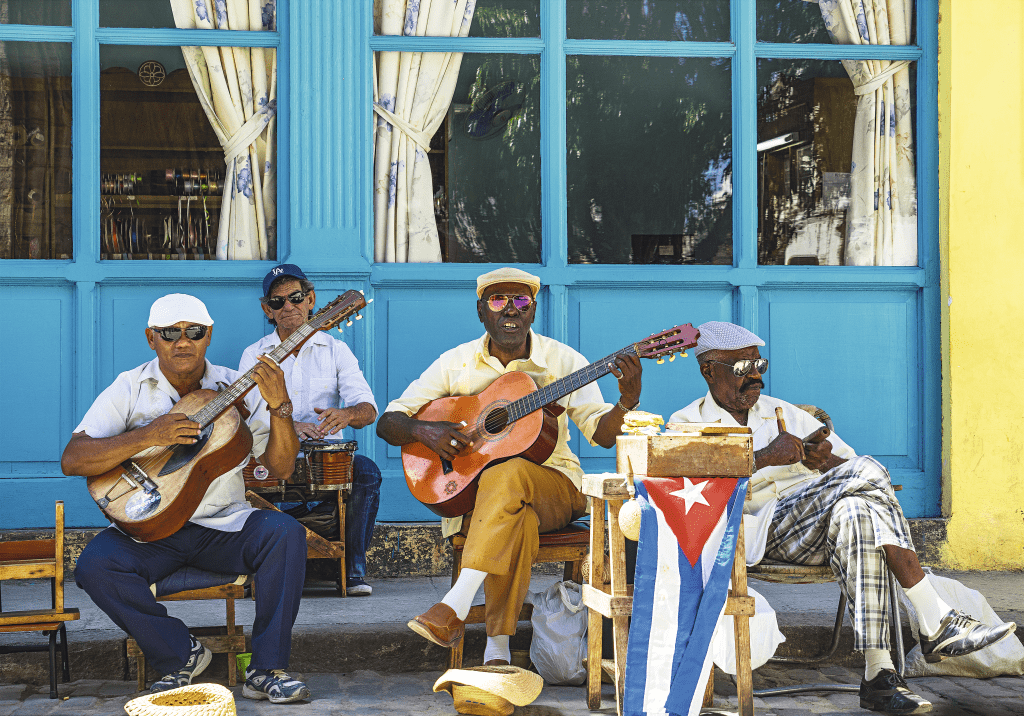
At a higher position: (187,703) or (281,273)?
(281,273)

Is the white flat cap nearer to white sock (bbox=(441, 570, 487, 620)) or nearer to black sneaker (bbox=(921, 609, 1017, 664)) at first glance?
white sock (bbox=(441, 570, 487, 620))

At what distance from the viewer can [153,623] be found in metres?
3.87

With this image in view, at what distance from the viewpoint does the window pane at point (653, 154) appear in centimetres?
605

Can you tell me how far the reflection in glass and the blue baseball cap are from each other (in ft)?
3.12

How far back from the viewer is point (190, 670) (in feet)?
12.8

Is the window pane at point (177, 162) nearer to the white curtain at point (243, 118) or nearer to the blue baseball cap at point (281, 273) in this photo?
the white curtain at point (243, 118)

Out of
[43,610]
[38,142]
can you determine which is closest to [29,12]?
[38,142]

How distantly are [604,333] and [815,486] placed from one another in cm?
194

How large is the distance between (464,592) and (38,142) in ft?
12.1

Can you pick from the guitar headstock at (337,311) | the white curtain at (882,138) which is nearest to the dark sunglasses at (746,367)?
the guitar headstock at (337,311)

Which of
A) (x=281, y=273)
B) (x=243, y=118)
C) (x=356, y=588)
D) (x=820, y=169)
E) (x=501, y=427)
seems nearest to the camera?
(x=501, y=427)

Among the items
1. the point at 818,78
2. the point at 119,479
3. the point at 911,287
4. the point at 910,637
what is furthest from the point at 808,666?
the point at 818,78

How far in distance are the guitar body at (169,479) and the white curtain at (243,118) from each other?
80.0 inches

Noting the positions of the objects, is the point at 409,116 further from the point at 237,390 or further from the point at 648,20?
the point at 237,390
